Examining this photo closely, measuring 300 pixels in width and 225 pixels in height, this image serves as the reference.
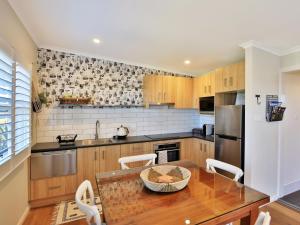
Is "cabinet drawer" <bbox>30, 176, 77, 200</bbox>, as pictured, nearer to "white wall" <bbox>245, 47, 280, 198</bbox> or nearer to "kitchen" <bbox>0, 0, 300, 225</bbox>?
"kitchen" <bbox>0, 0, 300, 225</bbox>

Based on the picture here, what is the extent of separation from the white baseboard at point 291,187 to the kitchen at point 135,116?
0.16ft

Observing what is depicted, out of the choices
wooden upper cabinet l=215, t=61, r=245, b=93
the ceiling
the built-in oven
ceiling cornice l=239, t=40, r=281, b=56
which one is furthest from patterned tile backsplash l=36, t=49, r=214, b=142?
ceiling cornice l=239, t=40, r=281, b=56

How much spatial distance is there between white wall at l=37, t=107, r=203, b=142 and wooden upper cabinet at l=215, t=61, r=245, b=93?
123 centimetres

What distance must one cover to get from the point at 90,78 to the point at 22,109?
1.40 metres

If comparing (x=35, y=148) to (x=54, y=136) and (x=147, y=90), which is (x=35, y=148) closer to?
(x=54, y=136)

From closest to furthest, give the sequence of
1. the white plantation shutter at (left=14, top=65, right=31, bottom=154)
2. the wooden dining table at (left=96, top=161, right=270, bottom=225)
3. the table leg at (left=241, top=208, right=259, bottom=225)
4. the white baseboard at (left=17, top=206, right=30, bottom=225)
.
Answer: the wooden dining table at (left=96, top=161, right=270, bottom=225)
the table leg at (left=241, top=208, right=259, bottom=225)
the white plantation shutter at (left=14, top=65, right=31, bottom=154)
the white baseboard at (left=17, top=206, right=30, bottom=225)

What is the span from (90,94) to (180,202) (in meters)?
2.63

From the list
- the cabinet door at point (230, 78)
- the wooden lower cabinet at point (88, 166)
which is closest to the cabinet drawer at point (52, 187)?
the wooden lower cabinet at point (88, 166)

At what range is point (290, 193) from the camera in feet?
9.82

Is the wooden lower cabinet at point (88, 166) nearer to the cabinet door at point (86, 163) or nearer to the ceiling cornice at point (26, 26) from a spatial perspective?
the cabinet door at point (86, 163)

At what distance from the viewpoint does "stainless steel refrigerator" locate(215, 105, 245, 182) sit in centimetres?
262

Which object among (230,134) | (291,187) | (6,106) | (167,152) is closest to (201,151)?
(167,152)

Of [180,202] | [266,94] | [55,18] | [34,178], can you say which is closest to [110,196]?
[180,202]

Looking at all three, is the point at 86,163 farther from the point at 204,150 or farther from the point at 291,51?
the point at 291,51
